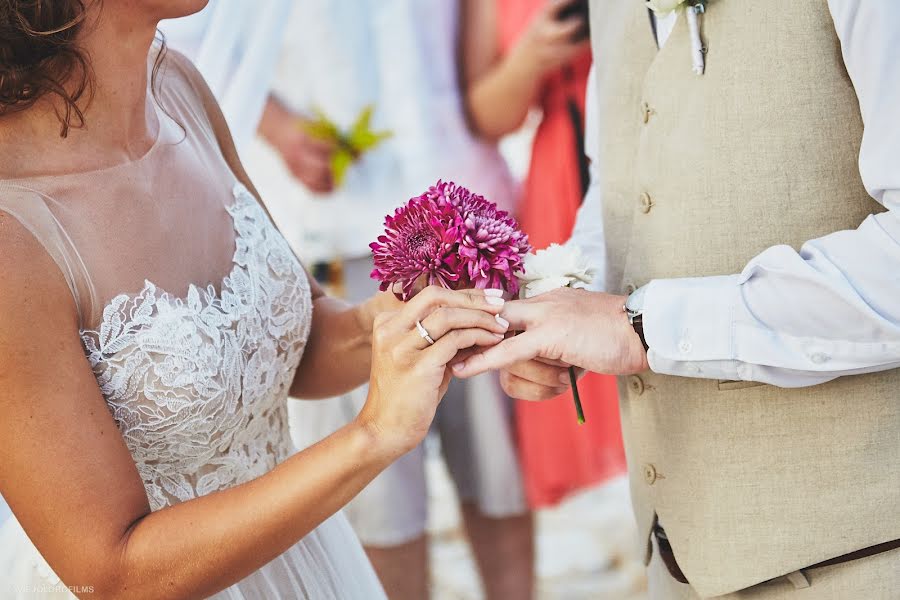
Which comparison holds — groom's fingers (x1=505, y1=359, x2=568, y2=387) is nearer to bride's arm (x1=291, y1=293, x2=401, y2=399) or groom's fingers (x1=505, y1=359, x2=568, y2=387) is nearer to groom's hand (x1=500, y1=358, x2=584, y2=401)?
groom's hand (x1=500, y1=358, x2=584, y2=401)

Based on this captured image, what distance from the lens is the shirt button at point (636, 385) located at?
1656mm

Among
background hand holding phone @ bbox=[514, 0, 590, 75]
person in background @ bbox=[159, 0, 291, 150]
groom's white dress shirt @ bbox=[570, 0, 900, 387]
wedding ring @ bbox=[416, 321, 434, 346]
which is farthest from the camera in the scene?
background hand holding phone @ bbox=[514, 0, 590, 75]

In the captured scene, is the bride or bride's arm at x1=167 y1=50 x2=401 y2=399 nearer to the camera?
the bride

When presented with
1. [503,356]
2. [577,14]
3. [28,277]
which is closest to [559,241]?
[577,14]

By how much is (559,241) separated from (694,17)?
5.87 ft

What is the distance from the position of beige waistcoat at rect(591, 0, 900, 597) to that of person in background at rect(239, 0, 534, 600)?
1713 mm

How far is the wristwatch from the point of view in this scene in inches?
57.3

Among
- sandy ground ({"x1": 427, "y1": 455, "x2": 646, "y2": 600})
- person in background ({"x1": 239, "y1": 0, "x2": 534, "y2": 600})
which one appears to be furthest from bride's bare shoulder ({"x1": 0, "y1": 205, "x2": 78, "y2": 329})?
sandy ground ({"x1": 427, "y1": 455, "x2": 646, "y2": 600})

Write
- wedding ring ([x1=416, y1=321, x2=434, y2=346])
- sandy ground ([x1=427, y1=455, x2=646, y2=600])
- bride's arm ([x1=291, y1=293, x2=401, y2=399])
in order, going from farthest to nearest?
sandy ground ([x1=427, y1=455, x2=646, y2=600]) < bride's arm ([x1=291, y1=293, x2=401, y2=399]) < wedding ring ([x1=416, y1=321, x2=434, y2=346])

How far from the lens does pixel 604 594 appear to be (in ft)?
12.3

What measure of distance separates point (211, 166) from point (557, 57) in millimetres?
1637

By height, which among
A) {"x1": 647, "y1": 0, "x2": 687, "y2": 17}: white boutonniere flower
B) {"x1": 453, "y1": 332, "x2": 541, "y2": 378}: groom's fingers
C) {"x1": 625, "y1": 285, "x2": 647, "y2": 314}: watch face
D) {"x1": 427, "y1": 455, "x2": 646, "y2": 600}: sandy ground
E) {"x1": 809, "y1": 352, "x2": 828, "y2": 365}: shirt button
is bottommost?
{"x1": 427, "y1": 455, "x2": 646, "y2": 600}: sandy ground

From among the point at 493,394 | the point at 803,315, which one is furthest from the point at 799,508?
the point at 493,394

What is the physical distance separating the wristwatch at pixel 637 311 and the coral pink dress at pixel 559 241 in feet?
5.67
